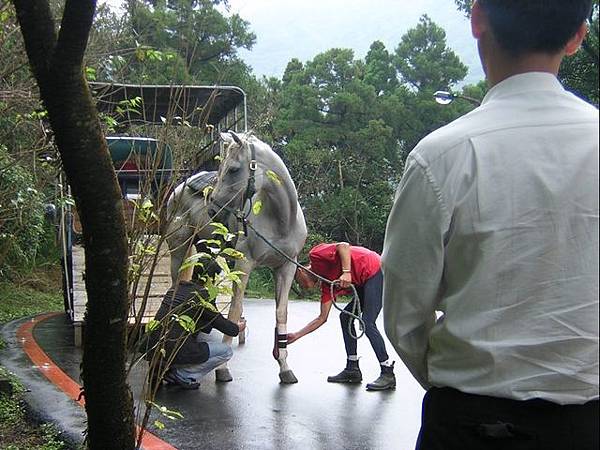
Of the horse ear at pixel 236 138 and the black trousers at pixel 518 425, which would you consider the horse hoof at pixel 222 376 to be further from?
the black trousers at pixel 518 425

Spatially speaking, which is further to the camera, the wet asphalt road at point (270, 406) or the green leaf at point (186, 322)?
the wet asphalt road at point (270, 406)

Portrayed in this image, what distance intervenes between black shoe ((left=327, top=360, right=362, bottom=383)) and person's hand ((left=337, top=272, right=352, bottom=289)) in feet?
2.92

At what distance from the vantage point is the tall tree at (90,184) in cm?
269

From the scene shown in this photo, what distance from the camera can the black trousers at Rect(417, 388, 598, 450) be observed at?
146 centimetres

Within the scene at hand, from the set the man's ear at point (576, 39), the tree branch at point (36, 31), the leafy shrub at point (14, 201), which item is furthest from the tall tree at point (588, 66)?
the leafy shrub at point (14, 201)

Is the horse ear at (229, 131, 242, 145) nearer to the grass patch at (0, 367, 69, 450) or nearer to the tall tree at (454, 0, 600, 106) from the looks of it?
the grass patch at (0, 367, 69, 450)

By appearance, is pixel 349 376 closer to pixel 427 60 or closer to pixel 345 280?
pixel 345 280

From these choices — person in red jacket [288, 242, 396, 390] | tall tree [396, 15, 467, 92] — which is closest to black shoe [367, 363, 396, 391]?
person in red jacket [288, 242, 396, 390]

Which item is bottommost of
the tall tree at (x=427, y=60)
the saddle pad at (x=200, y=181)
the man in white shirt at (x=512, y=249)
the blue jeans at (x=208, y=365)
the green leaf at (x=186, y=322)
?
the blue jeans at (x=208, y=365)

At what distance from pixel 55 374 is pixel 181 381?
3.53ft

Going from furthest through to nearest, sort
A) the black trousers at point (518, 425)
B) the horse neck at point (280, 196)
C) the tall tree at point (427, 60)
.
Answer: the tall tree at point (427, 60), the horse neck at point (280, 196), the black trousers at point (518, 425)

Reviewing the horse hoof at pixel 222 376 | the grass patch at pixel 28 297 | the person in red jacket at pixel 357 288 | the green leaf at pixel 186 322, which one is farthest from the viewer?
the grass patch at pixel 28 297

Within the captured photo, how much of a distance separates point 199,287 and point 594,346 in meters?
4.61

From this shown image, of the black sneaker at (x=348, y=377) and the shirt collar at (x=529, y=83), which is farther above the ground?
the shirt collar at (x=529, y=83)
